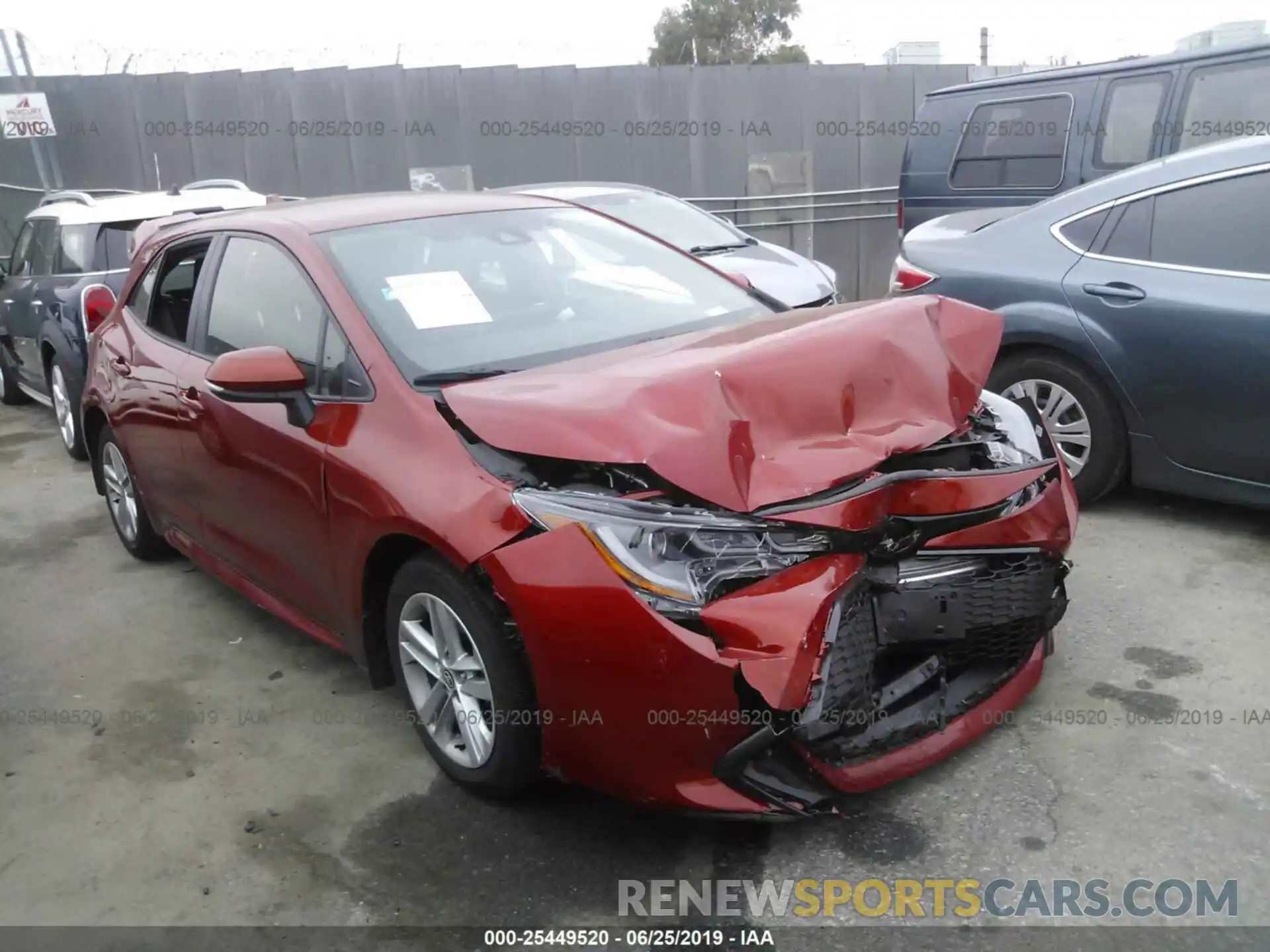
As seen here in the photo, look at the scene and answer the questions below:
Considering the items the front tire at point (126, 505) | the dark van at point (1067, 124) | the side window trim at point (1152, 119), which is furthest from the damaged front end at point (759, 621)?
the side window trim at point (1152, 119)

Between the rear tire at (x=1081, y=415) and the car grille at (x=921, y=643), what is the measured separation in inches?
69.8

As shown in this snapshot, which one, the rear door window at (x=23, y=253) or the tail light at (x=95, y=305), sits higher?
the rear door window at (x=23, y=253)

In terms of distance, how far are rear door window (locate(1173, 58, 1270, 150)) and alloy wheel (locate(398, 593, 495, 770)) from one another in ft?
19.6

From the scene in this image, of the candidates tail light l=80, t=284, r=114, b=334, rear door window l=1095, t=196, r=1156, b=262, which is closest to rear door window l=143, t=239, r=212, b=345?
→ tail light l=80, t=284, r=114, b=334

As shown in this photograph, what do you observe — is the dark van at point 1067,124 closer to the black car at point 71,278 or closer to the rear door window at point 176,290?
the black car at point 71,278

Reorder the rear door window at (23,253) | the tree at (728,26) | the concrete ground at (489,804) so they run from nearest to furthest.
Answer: the concrete ground at (489,804)
the rear door window at (23,253)
the tree at (728,26)

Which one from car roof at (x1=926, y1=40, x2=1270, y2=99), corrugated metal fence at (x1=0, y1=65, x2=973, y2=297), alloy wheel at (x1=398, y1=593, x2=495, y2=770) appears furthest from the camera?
corrugated metal fence at (x1=0, y1=65, x2=973, y2=297)

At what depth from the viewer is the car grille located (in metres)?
2.58

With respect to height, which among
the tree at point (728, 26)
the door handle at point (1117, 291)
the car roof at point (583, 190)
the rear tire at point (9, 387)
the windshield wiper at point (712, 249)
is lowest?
the rear tire at point (9, 387)

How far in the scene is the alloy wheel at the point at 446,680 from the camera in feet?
9.45

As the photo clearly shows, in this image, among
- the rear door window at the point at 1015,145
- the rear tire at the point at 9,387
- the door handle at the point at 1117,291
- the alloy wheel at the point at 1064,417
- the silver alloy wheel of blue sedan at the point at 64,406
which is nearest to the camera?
the door handle at the point at 1117,291

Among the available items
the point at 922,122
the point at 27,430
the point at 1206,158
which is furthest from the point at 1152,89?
the point at 27,430

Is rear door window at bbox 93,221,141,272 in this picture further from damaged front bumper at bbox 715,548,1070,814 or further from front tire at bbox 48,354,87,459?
damaged front bumper at bbox 715,548,1070,814

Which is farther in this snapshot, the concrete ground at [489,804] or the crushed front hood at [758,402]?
the concrete ground at [489,804]
